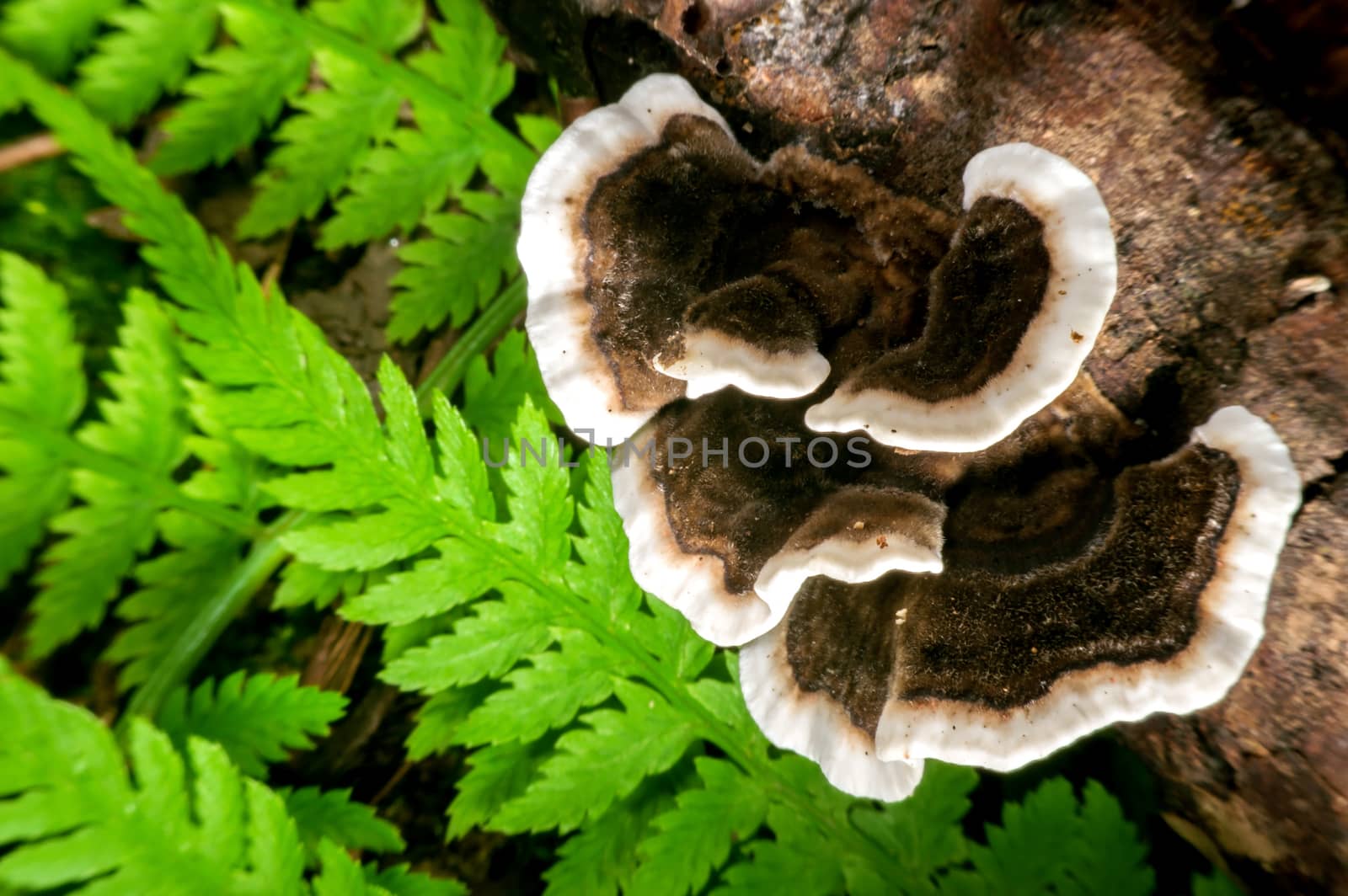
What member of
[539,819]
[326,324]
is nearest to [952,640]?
[539,819]

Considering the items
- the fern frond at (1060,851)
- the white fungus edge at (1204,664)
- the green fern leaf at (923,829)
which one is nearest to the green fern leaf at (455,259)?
the white fungus edge at (1204,664)

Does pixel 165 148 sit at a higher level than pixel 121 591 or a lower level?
higher

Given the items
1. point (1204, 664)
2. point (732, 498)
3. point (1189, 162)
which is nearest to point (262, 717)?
point (732, 498)

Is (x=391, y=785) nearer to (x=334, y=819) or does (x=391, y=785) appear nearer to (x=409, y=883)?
(x=334, y=819)

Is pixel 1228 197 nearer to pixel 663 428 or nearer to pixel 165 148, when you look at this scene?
pixel 663 428

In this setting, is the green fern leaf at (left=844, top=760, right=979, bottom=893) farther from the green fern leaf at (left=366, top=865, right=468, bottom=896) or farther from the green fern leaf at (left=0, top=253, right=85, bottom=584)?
the green fern leaf at (left=0, top=253, right=85, bottom=584)
